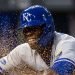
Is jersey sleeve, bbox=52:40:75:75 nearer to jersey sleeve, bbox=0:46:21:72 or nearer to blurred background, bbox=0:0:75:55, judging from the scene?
jersey sleeve, bbox=0:46:21:72

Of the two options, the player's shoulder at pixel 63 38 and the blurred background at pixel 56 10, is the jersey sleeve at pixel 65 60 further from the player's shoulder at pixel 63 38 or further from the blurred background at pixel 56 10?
the blurred background at pixel 56 10

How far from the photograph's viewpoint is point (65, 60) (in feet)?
12.4

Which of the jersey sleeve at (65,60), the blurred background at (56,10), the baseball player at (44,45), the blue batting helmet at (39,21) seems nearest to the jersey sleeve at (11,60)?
the baseball player at (44,45)

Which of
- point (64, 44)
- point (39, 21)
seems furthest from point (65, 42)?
point (39, 21)

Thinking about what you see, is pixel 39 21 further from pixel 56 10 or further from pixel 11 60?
pixel 56 10

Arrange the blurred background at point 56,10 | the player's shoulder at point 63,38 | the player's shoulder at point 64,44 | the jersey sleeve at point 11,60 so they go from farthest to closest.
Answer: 1. the blurred background at point 56,10
2. the jersey sleeve at point 11,60
3. the player's shoulder at point 63,38
4. the player's shoulder at point 64,44

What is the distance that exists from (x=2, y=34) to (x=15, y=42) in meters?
0.75

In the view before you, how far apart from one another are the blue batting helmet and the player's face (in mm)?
33

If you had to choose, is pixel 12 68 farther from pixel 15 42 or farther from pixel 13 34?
pixel 13 34

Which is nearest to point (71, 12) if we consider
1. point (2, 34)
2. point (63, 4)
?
Result: point (63, 4)

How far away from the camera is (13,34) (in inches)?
233

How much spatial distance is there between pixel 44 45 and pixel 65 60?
1.39 feet

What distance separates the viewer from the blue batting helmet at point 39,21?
4.02m

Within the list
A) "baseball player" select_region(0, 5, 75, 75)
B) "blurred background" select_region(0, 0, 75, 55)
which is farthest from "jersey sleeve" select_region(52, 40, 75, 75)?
"blurred background" select_region(0, 0, 75, 55)
